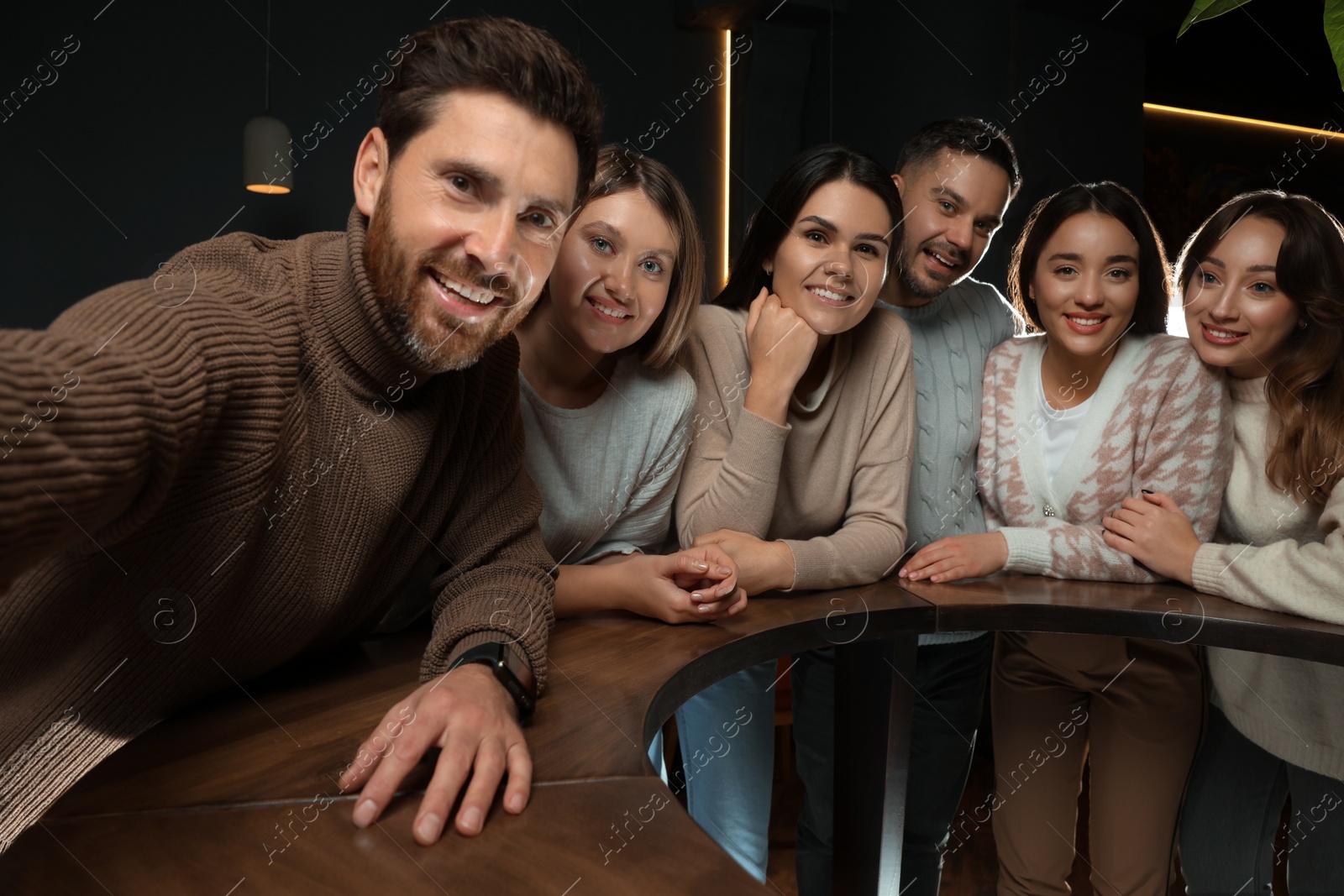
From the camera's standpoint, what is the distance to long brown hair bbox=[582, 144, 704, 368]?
1455mm

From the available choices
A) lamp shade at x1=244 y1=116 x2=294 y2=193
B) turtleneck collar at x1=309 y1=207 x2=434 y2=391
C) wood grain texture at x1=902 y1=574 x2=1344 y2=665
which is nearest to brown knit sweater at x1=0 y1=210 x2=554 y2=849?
turtleneck collar at x1=309 y1=207 x2=434 y2=391

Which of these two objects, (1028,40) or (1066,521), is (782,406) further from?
(1028,40)

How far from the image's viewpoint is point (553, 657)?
44.4 inches

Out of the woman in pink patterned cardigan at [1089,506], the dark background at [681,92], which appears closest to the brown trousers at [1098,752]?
the woman in pink patterned cardigan at [1089,506]

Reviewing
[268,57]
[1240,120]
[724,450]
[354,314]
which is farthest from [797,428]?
[1240,120]

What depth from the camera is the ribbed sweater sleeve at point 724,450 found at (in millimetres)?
1498

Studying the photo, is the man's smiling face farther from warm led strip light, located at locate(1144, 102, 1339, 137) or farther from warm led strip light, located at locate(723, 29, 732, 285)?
warm led strip light, located at locate(1144, 102, 1339, 137)

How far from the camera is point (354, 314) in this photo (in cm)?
91

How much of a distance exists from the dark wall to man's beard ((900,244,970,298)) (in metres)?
2.47

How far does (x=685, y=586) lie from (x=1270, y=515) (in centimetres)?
105

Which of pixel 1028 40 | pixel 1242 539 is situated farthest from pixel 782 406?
pixel 1028 40

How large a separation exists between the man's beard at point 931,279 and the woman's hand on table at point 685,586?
0.80 meters

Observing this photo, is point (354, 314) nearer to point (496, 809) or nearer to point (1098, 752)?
point (496, 809)

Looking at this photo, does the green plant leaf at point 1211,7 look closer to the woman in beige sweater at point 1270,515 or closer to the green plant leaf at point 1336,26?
the green plant leaf at point 1336,26
